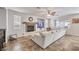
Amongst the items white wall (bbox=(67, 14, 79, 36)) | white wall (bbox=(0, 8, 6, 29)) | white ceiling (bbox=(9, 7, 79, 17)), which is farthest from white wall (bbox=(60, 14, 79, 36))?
white wall (bbox=(0, 8, 6, 29))

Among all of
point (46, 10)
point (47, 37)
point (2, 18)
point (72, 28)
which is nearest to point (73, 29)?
point (72, 28)

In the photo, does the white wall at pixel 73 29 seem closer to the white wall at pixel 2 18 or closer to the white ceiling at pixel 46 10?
the white ceiling at pixel 46 10

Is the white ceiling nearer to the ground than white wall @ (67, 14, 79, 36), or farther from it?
farther from it

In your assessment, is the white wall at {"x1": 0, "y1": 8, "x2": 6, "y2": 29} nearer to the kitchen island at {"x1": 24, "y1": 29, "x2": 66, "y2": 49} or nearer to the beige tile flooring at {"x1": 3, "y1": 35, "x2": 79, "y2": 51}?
the beige tile flooring at {"x1": 3, "y1": 35, "x2": 79, "y2": 51}

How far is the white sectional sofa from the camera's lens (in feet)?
8.42

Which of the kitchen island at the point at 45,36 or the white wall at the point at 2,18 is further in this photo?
the kitchen island at the point at 45,36

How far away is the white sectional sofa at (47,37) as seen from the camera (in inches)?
101

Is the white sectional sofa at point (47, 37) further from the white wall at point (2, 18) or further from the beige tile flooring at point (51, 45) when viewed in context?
the white wall at point (2, 18)

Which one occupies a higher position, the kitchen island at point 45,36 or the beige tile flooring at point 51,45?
the kitchen island at point 45,36

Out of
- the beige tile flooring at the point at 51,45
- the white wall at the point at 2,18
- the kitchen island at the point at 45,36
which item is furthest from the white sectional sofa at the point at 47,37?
the white wall at the point at 2,18

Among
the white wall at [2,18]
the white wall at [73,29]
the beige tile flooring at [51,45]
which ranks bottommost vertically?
the beige tile flooring at [51,45]
